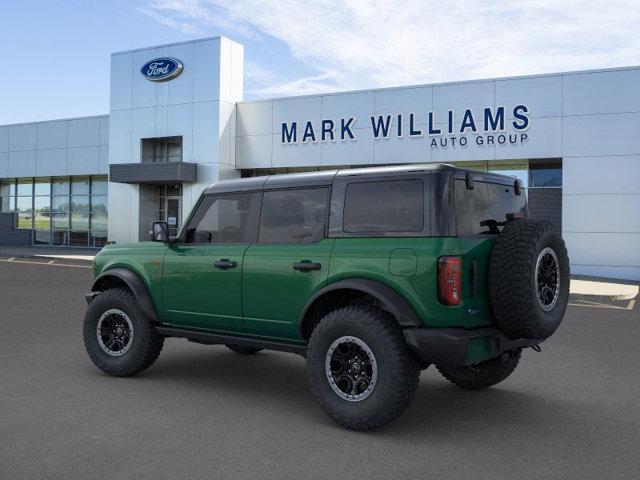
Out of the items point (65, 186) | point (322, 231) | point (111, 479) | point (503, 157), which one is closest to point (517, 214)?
point (322, 231)

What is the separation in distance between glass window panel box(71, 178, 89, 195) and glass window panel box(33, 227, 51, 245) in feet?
9.16

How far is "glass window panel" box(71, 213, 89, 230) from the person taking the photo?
110 ft

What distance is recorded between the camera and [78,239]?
33938 mm

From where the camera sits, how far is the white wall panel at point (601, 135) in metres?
20.9

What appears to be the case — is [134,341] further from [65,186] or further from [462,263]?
[65,186]

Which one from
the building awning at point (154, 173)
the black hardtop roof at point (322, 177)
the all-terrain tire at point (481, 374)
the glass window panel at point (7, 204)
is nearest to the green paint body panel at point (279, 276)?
the black hardtop roof at point (322, 177)

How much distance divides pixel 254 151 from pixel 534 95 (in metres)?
11.5

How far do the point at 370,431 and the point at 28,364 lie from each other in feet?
13.4

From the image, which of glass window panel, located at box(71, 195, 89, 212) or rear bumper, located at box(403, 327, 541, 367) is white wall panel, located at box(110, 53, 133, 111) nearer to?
glass window panel, located at box(71, 195, 89, 212)

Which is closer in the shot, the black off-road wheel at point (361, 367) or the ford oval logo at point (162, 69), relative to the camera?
the black off-road wheel at point (361, 367)

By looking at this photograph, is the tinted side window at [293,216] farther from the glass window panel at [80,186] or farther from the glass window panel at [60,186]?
the glass window panel at [60,186]

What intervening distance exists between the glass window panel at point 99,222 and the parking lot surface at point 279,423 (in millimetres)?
25775

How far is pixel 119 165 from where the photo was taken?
29.4 meters

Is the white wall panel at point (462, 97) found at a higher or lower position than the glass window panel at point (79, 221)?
higher
